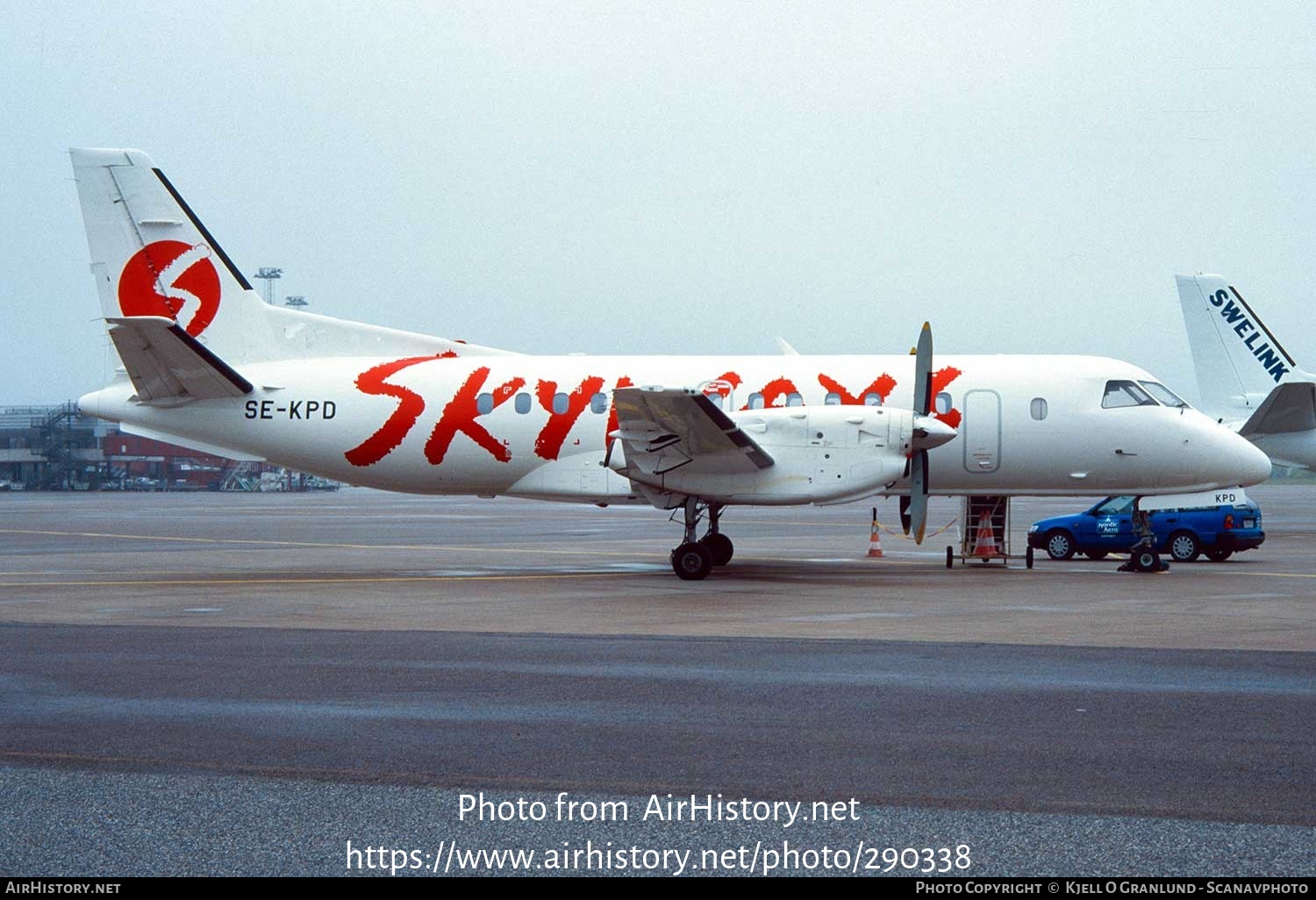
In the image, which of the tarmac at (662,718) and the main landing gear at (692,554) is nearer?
the tarmac at (662,718)

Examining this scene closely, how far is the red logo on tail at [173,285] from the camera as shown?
2484 centimetres

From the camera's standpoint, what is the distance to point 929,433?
22.0m

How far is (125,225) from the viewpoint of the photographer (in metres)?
24.7

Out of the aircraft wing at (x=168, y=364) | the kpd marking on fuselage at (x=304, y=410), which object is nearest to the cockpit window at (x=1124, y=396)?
the kpd marking on fuselage at (x=304, y=410)

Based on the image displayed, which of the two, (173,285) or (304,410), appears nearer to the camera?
(304,410)

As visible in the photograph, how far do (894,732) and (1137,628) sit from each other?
690 centimetres

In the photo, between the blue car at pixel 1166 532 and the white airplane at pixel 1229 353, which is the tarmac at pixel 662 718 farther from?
the white airplane at pixel 1229 353

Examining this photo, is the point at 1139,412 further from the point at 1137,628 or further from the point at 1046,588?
the point at 1137,628

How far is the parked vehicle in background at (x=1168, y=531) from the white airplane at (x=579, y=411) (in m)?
3.60

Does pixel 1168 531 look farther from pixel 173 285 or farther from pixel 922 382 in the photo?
pixel 173 285

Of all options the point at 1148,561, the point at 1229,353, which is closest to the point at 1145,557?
the point at 1148,561

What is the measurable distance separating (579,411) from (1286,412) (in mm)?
19996

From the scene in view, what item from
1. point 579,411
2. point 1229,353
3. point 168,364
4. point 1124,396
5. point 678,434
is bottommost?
point 678,434

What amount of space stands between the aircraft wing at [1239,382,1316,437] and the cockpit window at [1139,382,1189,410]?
1012cm
